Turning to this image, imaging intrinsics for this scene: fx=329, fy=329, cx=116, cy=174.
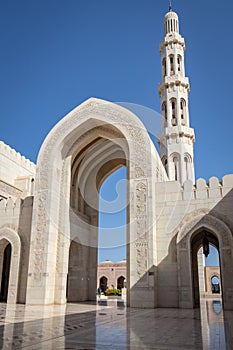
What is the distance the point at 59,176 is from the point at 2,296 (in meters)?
7.86

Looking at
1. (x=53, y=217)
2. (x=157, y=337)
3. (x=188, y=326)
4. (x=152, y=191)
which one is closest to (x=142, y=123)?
(x=152, y=191)

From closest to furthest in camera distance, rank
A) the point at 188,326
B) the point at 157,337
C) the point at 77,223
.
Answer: the point at 157,337 < the point at 188,326 < the point at 77,223

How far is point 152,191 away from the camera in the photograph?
13555 mm

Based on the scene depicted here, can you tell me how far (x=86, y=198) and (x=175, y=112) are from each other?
29.7 feet

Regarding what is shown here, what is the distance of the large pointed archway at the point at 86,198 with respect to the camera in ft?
42.9

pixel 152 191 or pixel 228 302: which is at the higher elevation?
pixel 152 191

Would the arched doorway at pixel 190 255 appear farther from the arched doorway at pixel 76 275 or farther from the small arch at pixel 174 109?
the small arch at pixel 174 109

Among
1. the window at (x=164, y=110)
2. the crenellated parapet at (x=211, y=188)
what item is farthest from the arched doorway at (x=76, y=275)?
the window at (x=164, y=110)

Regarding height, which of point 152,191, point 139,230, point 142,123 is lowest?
point 139,230

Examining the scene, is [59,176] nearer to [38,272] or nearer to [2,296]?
[38,272]

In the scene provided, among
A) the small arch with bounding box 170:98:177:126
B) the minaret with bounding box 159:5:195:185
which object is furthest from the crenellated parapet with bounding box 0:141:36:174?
the small arch with bounding box 170:98:177:126

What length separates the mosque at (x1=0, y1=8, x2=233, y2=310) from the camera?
494 inches

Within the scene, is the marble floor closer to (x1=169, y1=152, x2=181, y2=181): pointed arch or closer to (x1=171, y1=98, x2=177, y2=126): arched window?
(x1=169, y1=152, x2=181, y2=181): pointed arch

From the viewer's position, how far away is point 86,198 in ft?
60.6
